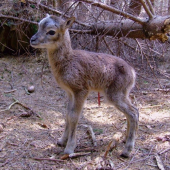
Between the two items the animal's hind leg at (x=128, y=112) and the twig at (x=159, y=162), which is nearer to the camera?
the twig at (x=159, y=162)

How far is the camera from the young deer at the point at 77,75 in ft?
15.0

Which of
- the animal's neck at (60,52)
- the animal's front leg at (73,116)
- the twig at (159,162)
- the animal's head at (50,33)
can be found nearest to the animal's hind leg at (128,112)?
the twig at (159,162)

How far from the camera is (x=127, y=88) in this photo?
16.1 ft

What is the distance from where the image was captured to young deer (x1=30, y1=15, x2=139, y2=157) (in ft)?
15.0

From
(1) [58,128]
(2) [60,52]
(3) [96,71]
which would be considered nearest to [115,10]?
(3) [96,71]

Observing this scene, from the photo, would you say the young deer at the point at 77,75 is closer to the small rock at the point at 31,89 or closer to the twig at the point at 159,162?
the twig at the point at 159,162

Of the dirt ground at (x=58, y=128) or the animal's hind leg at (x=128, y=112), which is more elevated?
the animal's hind leg at (x=128, y=112)

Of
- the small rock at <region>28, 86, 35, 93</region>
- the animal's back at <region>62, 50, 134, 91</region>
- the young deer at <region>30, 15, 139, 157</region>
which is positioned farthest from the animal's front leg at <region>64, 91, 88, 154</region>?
the small rock at <region>28, 86, 35, 93</region>

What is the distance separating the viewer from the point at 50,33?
4570 millimetres

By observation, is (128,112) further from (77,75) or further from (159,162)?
(77,75)

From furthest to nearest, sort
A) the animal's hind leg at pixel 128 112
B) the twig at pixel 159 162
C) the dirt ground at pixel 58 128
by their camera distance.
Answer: the animal's hind leg at pixel 128 112 → the dirt ground at pixel 58 128 → the twig at pixel 159 162

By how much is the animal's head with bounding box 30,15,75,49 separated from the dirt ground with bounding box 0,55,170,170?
215cm

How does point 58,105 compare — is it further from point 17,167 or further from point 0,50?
point 0,50

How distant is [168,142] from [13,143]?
333 centimetres
